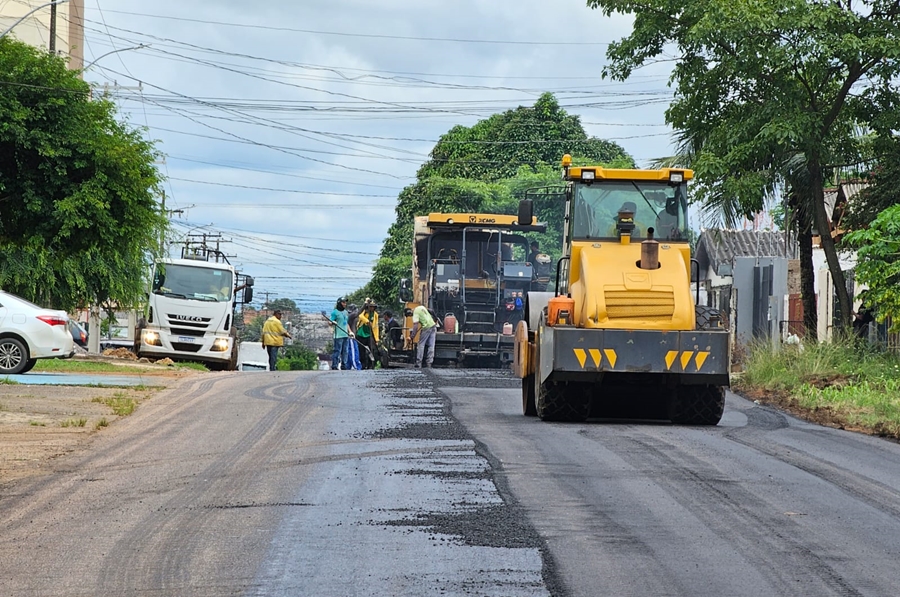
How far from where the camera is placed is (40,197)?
82.2 ft

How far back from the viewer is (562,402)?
50.4ft

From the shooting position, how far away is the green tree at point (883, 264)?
797 inches

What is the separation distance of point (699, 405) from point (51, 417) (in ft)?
24.3

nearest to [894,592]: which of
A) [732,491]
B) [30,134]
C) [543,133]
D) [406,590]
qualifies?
[406,590]

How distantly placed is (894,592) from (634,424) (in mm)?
8707

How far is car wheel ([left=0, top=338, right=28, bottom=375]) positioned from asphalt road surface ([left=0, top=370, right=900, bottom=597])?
861cm

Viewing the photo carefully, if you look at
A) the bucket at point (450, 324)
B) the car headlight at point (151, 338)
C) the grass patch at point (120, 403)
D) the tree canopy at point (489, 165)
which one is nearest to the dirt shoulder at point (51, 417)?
the grass patch at point (120, 403)

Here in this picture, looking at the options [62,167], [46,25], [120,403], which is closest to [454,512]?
[120,403]

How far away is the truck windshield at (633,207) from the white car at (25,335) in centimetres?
1086

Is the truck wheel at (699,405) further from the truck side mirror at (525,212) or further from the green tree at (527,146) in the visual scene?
the green tree at (527,146)

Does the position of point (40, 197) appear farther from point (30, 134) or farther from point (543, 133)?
point (543, 133)

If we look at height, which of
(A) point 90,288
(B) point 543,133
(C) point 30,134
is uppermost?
(B) point 543,133

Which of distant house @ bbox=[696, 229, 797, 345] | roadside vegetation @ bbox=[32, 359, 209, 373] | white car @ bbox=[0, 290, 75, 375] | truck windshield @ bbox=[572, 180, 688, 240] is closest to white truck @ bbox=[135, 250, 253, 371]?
roadside vegetation @ bbox=[32, 359, 209, 373]

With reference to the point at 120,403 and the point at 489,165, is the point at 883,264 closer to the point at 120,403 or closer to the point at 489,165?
the point at 120,403
